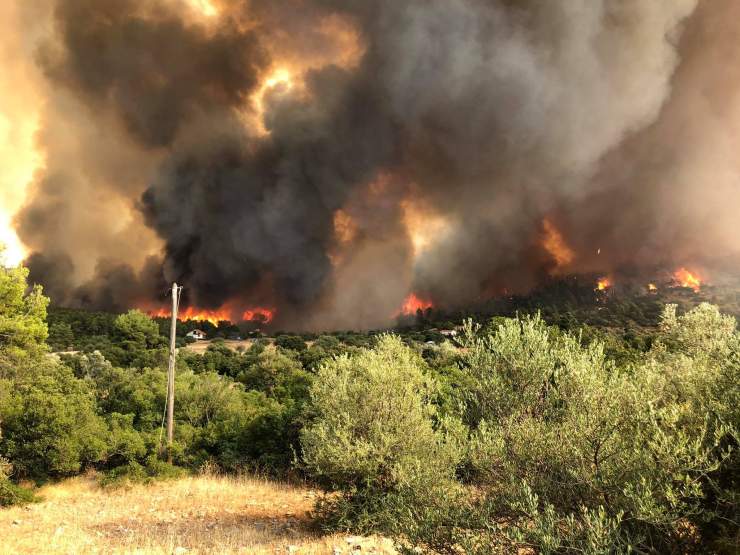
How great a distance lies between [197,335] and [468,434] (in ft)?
283

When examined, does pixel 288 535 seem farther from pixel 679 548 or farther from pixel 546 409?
pixel 679 548

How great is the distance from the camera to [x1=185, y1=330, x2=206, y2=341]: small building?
8564 centimetres

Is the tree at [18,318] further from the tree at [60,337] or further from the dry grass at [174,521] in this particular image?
the tree at [60,337]

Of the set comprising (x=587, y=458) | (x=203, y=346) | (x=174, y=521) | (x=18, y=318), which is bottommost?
(x=174, y=521)

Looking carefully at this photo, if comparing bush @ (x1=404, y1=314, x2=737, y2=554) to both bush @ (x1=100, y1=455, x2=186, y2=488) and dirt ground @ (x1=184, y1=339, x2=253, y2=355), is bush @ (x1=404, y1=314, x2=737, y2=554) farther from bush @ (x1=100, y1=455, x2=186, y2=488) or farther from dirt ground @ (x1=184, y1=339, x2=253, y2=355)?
dirt ground @ (x1=184, y1=339, x2=253, y2=355)

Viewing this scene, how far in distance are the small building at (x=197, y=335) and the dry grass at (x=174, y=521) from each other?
65.2 metres

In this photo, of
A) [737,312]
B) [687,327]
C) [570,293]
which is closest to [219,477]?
[687,327]

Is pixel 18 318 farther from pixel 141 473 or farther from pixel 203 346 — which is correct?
pixel 203 346

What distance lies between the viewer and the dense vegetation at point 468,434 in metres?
5.98

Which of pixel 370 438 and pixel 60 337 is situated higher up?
pixel 60 337

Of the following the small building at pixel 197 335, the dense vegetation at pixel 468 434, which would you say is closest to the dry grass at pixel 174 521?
the dense vegetation at pixel 468 434

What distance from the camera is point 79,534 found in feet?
48.4

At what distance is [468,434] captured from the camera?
10.8 m

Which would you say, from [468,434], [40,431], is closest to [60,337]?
[40,431]
